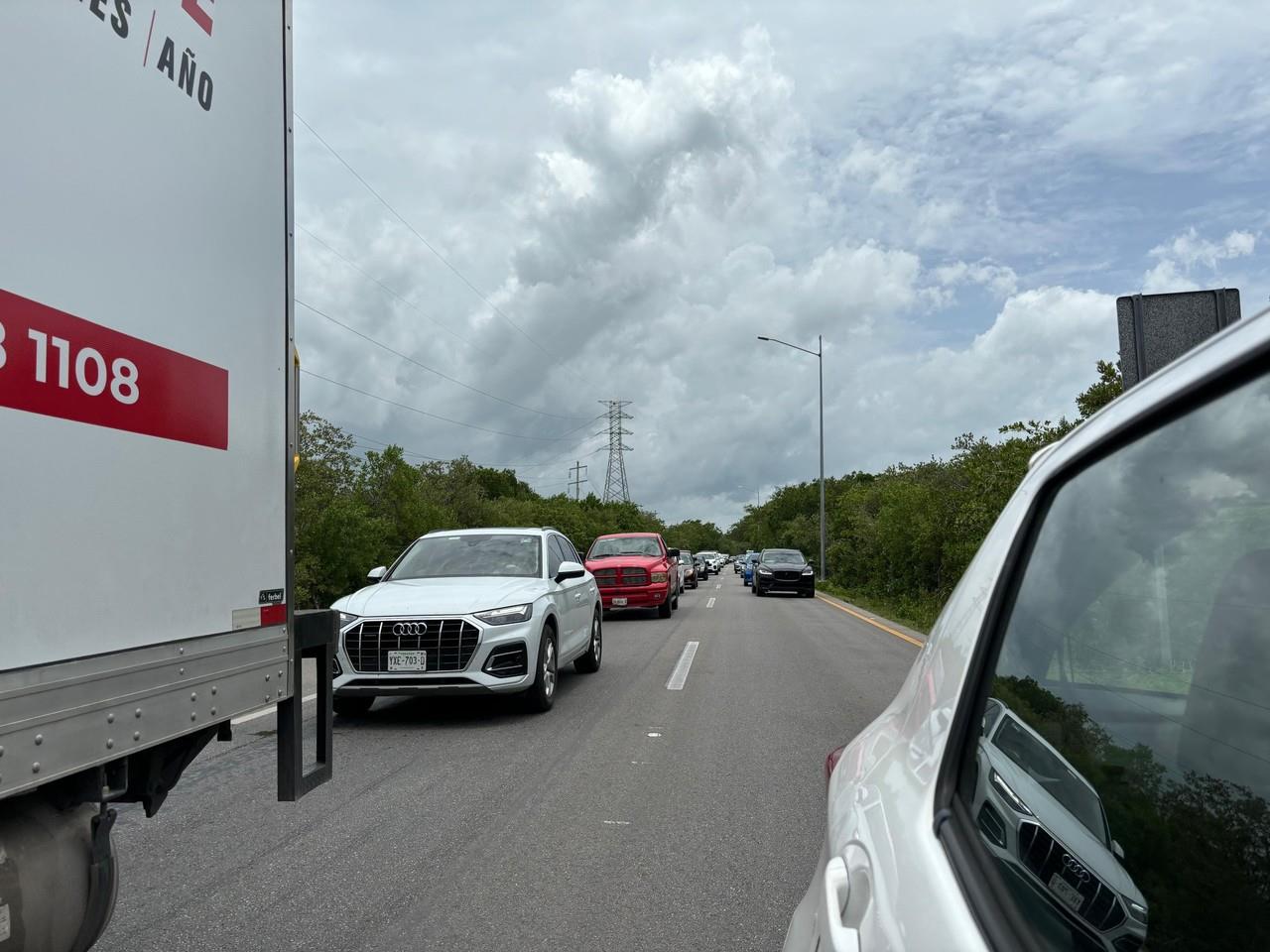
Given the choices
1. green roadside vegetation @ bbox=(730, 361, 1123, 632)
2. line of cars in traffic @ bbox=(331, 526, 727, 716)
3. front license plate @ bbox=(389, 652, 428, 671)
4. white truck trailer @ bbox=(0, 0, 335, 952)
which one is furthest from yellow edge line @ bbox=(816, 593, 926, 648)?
white truck trailer @ bbox=(0, 0, 335, 952)

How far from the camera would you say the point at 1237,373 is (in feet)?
3.47

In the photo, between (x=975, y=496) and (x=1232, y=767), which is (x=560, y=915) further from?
(x=975, y=496)

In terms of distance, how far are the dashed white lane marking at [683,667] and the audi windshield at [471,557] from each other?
202 cm

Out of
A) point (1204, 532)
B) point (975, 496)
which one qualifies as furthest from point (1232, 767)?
point (975, 496)

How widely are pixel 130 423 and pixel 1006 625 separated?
6.75ft

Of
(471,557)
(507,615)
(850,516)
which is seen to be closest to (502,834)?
(507,615)

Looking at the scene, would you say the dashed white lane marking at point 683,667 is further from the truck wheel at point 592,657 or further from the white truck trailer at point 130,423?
the white truck trailer at point 130,423

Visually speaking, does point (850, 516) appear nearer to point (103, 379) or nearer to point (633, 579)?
point (633, 579)

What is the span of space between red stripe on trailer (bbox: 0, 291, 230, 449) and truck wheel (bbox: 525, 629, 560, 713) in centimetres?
A: 613

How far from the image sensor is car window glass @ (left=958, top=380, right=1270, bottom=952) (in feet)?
3.45

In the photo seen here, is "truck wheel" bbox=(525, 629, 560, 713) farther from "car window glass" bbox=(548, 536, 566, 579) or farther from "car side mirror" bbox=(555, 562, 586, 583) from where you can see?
"car window glass" bbox=(548, 536, 566, 579)

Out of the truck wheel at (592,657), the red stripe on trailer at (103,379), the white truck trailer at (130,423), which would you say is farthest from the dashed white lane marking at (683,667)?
the red stripe on trailer at (103,379)

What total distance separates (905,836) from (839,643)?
14.5 meters

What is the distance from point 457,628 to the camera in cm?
829
